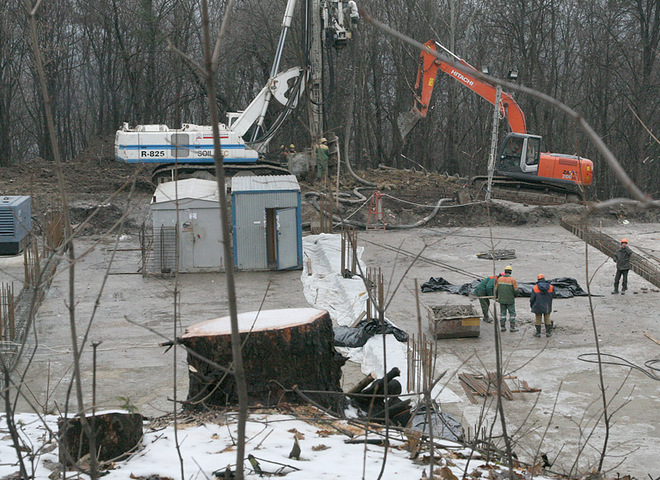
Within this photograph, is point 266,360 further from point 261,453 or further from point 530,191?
point 530,191

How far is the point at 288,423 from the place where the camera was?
6.25 meters

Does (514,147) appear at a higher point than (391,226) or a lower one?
higher

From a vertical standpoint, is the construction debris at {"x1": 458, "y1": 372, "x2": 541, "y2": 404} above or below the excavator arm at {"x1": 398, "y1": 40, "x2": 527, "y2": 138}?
below

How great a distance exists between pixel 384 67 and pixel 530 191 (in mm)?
15652

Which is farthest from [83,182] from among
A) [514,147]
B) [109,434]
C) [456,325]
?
[109,434]

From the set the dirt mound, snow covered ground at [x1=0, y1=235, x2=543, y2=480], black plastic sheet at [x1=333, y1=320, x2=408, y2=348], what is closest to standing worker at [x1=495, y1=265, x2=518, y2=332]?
black plastic sheet at [x1=333, y1=320, x2=408, y2=348]

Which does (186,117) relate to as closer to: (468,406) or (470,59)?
(470,59)

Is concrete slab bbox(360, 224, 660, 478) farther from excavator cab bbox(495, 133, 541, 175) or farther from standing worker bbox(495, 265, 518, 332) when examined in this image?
excavator cab bbox(495, 133, 541, 175)

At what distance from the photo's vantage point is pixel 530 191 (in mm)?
27234

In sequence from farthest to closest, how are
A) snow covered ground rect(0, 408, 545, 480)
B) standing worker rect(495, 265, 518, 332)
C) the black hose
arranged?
the black hose → standing worker rect(495, 265, 518, 332) → snow covered ground rect(0, 408, 545, 480)

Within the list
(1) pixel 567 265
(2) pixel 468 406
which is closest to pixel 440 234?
(1) pixel 567 265

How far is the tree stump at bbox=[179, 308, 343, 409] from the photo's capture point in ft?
A: 22.6

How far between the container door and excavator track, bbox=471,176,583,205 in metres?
10.4

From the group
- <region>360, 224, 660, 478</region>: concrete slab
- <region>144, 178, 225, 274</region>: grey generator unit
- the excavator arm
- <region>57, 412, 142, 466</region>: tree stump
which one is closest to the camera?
<region>57, 412, 142, 466</region>: tree stump
